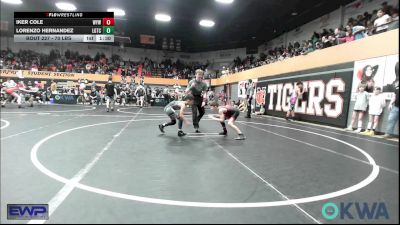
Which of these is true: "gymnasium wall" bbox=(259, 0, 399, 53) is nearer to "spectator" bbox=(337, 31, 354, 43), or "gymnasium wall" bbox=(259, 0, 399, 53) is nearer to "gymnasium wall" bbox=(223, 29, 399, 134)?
"spectator" bbox=(337, 31, 354, 43)

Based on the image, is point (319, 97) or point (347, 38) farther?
point (319, 97)

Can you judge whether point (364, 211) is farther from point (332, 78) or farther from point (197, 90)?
point (332, 78)

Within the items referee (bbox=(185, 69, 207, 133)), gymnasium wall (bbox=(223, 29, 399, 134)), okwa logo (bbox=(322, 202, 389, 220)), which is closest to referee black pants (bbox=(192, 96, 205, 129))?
referee (bbox=(185, 69, 207, 133))

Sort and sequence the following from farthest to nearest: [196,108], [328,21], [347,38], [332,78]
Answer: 1. [328,21]
2. [332,78]
3. [347,38]
4. [196,108]

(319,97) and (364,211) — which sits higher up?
(319,97)

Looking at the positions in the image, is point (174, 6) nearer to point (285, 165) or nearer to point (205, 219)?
point (285, 165)

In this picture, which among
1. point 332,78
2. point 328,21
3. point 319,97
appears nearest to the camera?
point 332,78

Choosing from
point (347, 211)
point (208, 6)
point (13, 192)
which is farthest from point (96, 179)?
point (208, 6)

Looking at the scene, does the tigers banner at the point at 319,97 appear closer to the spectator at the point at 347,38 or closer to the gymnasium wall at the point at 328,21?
the spectator at the point at 347,38

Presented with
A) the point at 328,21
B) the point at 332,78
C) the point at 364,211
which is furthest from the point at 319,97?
the point at 364,211

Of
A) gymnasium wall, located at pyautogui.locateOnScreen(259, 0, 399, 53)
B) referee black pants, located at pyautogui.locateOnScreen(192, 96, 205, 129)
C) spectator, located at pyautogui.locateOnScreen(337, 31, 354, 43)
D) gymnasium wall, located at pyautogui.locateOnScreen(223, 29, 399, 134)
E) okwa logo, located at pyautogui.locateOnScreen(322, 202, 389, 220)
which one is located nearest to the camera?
okwa logo, located at pyautogui.locateOnScreen(322, 202, 389, 220)

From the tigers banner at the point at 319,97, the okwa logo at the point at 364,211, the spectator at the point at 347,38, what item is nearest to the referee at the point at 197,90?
the okwa logo at the point at 364,211

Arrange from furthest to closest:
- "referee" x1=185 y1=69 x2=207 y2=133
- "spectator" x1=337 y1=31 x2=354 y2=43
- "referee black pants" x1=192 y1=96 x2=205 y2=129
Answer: "spectator" x1=337 y1=31 x2=354 y2=43
"referee black pants" x1=192 y1=96 x2=205 y2=129
"referee" x1=185 y1=69 x2=207 y2=133

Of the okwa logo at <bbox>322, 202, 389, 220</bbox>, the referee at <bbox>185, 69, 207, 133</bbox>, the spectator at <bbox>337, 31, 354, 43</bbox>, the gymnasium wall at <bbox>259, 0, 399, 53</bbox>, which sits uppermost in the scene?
the gymnasium wall at <bbox>259, 0, 399, 53</bbox>
